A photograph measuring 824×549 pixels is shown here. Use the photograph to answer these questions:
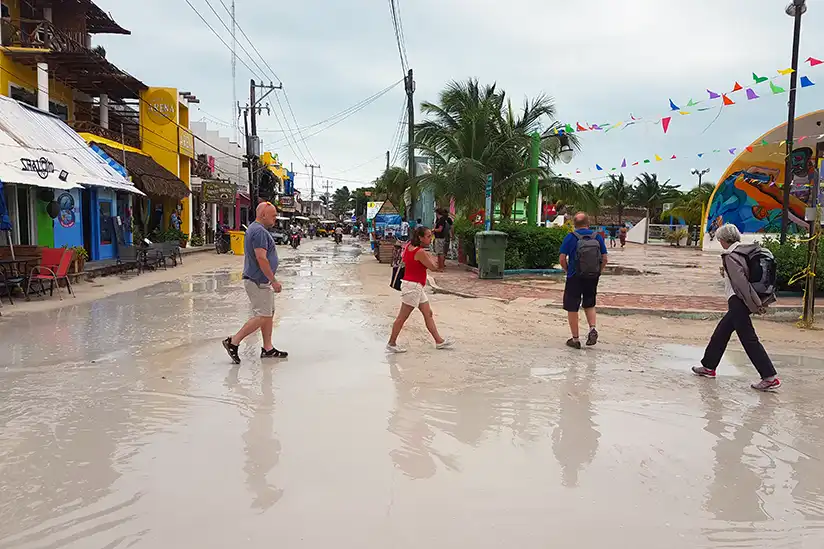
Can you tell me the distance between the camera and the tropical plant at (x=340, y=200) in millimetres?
124188

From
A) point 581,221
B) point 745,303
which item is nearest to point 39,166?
point 581,221

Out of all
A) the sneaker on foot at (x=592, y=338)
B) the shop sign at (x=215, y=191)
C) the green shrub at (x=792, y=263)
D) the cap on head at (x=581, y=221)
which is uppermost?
the shop sign at (x=215, y=191)

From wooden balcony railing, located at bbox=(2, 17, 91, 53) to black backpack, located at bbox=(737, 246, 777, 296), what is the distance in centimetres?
2080

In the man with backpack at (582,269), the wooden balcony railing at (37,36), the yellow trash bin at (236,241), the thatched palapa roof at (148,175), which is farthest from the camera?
the yellow trash bin at (236,241)

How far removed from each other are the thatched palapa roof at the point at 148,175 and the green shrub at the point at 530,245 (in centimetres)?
1276

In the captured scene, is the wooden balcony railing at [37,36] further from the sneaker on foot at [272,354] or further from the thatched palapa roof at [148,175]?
the sneaker on foot at [272,354]

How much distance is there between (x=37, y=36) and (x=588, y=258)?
20.5 meters

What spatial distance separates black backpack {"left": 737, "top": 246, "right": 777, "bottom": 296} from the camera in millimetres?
5543

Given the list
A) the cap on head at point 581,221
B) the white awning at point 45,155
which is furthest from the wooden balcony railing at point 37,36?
the cap on head at point 581,221

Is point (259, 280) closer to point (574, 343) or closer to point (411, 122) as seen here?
point (574, 343)

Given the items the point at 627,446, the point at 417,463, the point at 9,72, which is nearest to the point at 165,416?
the point at 417,463

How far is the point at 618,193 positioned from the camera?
54.7 m

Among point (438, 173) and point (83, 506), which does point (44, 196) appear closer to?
point (438, 173)

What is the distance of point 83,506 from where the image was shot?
310 centimetres
